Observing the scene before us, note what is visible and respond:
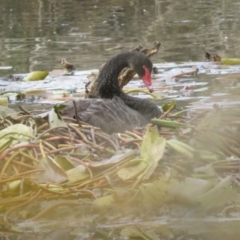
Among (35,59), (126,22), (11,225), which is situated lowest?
(126,22)

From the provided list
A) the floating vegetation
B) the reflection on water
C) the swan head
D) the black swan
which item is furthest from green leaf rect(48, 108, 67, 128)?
the reflection on water

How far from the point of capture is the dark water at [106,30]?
10133mm

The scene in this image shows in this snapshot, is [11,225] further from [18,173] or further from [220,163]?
[220,163]

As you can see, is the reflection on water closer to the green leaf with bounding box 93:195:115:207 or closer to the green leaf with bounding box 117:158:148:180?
the green leaf with bounding box 117:158:148:180

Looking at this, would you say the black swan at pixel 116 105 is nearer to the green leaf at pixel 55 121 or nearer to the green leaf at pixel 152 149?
the green leaf at pixel 55 121

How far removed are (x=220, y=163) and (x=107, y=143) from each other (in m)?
0.67

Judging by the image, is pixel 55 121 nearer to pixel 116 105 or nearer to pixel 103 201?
pixel 103 201

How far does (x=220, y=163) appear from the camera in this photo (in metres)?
4.36

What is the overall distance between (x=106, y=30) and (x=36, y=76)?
14.6 feet

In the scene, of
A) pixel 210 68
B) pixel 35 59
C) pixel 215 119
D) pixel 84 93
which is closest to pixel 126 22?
pixel 35 59

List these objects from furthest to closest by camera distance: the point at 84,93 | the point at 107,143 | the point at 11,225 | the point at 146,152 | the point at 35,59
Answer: the point at 35,59
the point at 84,93
the point at 107,143
the point at 146,152
the point at 11,225

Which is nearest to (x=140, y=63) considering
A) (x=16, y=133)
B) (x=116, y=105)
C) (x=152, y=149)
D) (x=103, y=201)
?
(x=116, y=105)

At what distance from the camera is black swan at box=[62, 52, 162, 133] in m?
5.63

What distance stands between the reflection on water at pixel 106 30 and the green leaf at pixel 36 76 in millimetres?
622
